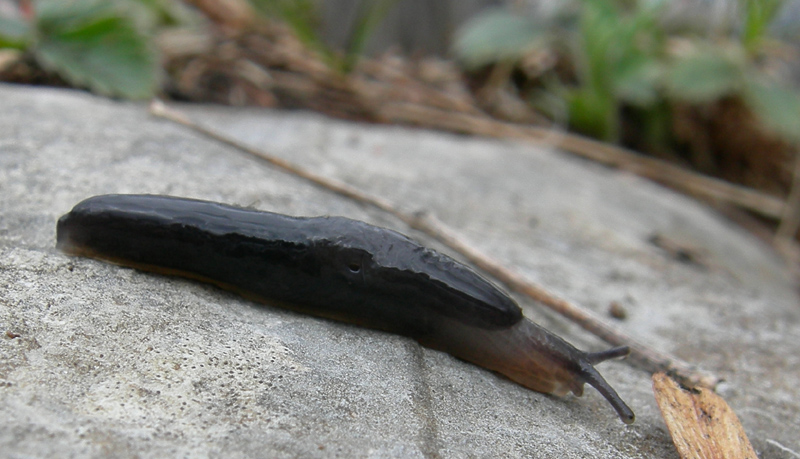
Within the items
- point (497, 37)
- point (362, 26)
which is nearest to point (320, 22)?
point (362, 26)

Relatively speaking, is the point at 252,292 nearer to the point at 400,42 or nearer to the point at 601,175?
the point at 601,175

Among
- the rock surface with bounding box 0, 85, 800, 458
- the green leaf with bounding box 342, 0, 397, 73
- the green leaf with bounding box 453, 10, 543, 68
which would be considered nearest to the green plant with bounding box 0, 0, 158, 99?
the rock surface with bounding box 0, 85, 800, 458

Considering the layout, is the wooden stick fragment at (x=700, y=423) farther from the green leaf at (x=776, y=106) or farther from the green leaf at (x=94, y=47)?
the green leaf at (x=776, y=106)

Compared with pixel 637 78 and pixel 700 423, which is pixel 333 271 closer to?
pixel 700 423

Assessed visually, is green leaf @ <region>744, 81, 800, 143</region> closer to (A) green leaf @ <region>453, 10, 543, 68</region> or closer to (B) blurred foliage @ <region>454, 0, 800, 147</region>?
(B) blurred foliage @ <region>454, 0, 800, 147</region>

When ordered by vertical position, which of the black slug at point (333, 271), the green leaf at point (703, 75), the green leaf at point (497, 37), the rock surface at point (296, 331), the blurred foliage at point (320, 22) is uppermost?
the green leaf at point (703, 75)

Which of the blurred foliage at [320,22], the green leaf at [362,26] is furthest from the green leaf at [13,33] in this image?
the green leaf at [362,26]

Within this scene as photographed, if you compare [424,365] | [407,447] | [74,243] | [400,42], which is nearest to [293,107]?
[400,42]
